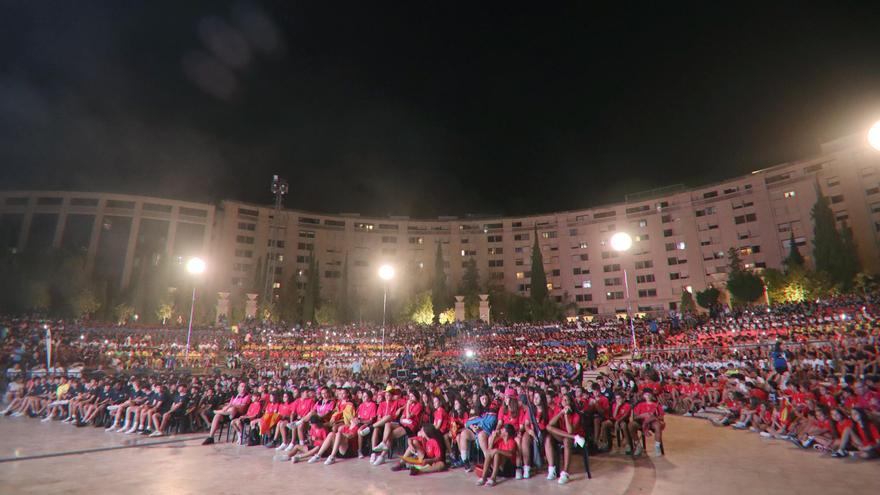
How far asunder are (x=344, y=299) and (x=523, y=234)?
34.5 m

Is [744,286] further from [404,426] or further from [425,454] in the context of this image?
[425,454]

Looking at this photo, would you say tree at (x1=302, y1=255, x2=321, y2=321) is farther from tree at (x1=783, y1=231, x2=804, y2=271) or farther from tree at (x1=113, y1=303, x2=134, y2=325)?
tree at (x1=783, y1=231, x2=804, y2=271)

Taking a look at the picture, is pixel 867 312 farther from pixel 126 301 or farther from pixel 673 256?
pixel 126 301

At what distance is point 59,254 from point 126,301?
10.3m

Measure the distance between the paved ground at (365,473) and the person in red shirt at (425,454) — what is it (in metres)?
0.25

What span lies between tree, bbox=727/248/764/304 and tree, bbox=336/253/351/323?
179ft

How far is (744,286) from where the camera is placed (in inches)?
2053

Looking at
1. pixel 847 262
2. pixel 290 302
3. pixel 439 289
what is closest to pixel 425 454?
pixel 847 262

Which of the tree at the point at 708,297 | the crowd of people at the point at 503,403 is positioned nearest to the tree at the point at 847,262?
the tree at the point at 708,297

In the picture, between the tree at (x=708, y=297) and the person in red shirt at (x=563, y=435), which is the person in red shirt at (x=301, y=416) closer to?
the person in red shirt at (x=563, y=435)

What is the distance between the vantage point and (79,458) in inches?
359

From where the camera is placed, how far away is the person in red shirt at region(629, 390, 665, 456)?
9.30 m

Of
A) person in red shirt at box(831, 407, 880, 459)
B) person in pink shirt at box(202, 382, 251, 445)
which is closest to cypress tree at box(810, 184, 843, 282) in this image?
person in red shirt at box(831, 407, 880, 459)

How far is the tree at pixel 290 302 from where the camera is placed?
6556cm
